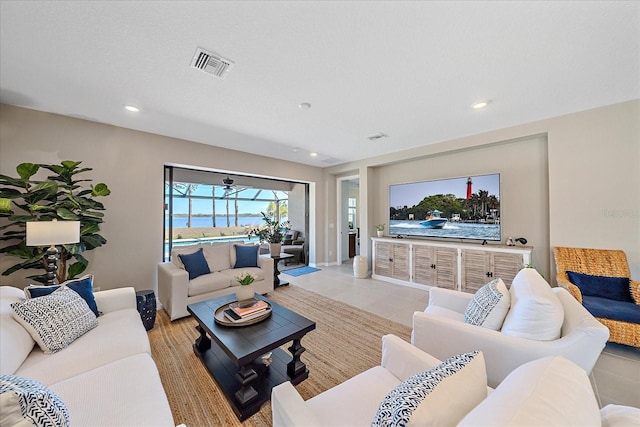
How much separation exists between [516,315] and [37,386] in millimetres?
2343

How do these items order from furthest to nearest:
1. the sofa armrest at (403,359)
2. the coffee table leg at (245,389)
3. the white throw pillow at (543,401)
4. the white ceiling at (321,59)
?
1. the coffee table leg at (245,389)
2. the white ceiling at (321,59)
3. the sofa armrest at (403,359)
4. the white throw pillow at (543,401)

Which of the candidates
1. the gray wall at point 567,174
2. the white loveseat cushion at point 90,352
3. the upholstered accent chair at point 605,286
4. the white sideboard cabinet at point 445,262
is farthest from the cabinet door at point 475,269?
the white loveseat cushion at point 90,352

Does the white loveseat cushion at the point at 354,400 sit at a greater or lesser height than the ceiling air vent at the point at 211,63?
lesser

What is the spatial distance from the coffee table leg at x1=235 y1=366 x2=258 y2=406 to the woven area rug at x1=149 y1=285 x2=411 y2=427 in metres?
0.11

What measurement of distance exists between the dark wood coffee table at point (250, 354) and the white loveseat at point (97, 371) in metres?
0.46

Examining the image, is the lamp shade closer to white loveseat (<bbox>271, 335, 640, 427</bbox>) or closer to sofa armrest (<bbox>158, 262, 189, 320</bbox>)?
sofa armrest (<bbox>158, 262, 189, 320</bbox>)

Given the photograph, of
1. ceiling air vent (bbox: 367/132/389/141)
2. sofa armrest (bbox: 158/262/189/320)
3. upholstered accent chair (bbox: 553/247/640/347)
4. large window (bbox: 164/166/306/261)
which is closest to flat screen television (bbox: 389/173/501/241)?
upholstered accent chair (bbox: 553/247/640/347)

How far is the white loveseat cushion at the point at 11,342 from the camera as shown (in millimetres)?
1286

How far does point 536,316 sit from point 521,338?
0.16 metres

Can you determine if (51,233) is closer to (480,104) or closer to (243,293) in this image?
(243,293)

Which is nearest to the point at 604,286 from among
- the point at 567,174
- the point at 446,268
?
the point at 567,174

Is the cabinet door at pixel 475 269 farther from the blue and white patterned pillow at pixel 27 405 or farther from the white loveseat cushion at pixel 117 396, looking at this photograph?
the blue and white patterned pillow at pixel 27 405

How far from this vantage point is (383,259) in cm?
482

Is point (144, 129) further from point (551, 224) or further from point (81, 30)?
point (551, 224)
